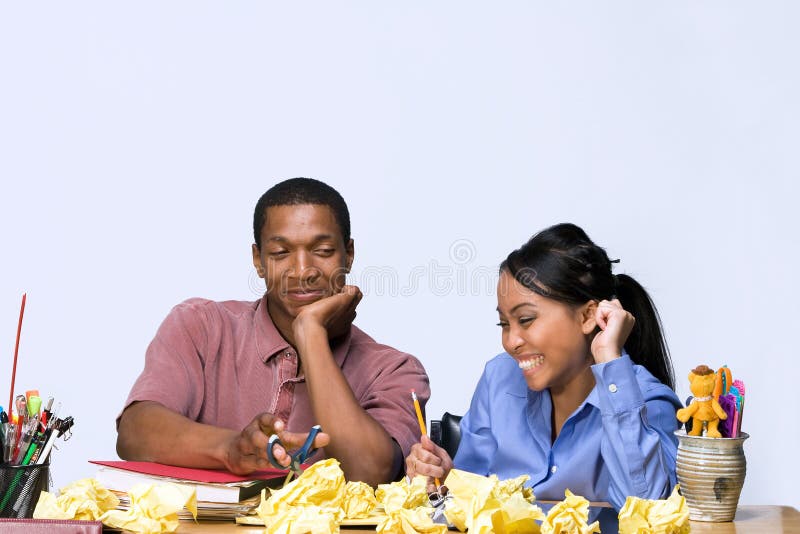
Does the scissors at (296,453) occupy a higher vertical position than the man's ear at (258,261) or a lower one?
lower

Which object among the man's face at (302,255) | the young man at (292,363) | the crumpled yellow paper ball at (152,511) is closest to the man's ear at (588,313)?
the young man at (292,363)

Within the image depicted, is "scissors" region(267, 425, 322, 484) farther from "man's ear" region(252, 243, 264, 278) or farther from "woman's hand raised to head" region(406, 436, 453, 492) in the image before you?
"man's ear" region(252, 243, 264, 278)

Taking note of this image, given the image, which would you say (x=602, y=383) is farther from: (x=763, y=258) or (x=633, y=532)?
(x=763, y=258)

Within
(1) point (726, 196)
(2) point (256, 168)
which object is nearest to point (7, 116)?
(2) point (256, 168)

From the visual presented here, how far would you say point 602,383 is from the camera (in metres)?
1.79

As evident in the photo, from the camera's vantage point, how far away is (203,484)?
1603 mm

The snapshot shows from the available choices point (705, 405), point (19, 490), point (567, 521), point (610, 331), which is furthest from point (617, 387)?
point (19, 490)

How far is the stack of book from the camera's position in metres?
1.58

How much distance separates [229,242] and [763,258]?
161 centimetres

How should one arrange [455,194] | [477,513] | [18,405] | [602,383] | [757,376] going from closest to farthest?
[477,513], [18,405], [602,383], [757,376], [455,194]

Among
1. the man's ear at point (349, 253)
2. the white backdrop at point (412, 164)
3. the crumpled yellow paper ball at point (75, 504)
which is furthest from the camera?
the white backdrop at point (412, 164)

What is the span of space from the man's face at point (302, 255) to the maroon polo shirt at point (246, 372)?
0.40ft

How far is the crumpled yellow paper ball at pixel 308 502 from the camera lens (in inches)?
53.8

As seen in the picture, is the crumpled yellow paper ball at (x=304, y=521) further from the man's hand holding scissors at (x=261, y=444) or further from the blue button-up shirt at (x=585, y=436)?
the blue button-up shirt at (x=585, y=436)
